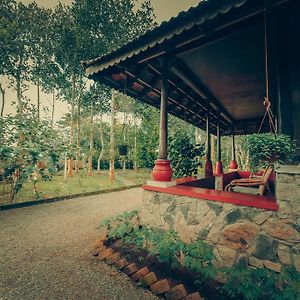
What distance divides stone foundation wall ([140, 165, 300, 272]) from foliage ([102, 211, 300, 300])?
0.61ft

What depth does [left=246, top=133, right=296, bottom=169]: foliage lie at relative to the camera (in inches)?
98.3

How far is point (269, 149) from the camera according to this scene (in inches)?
98.3

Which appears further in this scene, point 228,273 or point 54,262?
point 54,262

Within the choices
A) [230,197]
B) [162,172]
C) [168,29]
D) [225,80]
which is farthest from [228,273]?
[225,80]

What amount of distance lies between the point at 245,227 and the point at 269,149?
111cm

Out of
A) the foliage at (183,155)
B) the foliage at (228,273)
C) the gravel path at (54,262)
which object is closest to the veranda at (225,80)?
the foliage at (228,273)

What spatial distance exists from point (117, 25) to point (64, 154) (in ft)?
39.7

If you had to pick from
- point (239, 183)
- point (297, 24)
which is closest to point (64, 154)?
point (239, 183)

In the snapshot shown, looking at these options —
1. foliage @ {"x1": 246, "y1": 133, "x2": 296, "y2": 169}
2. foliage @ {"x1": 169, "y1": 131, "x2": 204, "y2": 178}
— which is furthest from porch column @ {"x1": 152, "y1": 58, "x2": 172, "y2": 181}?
foliage @ {"x1": 169, "y1": 131, "x2": 204, "y2": 178}

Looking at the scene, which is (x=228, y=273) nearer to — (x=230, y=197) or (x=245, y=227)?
(x=245, y=227)

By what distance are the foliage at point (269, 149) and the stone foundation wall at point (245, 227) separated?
25 cm

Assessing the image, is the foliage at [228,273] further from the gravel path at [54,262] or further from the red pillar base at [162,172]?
the red pillar base at [162,172]

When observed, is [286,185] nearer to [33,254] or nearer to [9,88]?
[33,254]

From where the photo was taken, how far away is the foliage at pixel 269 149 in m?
2.50
